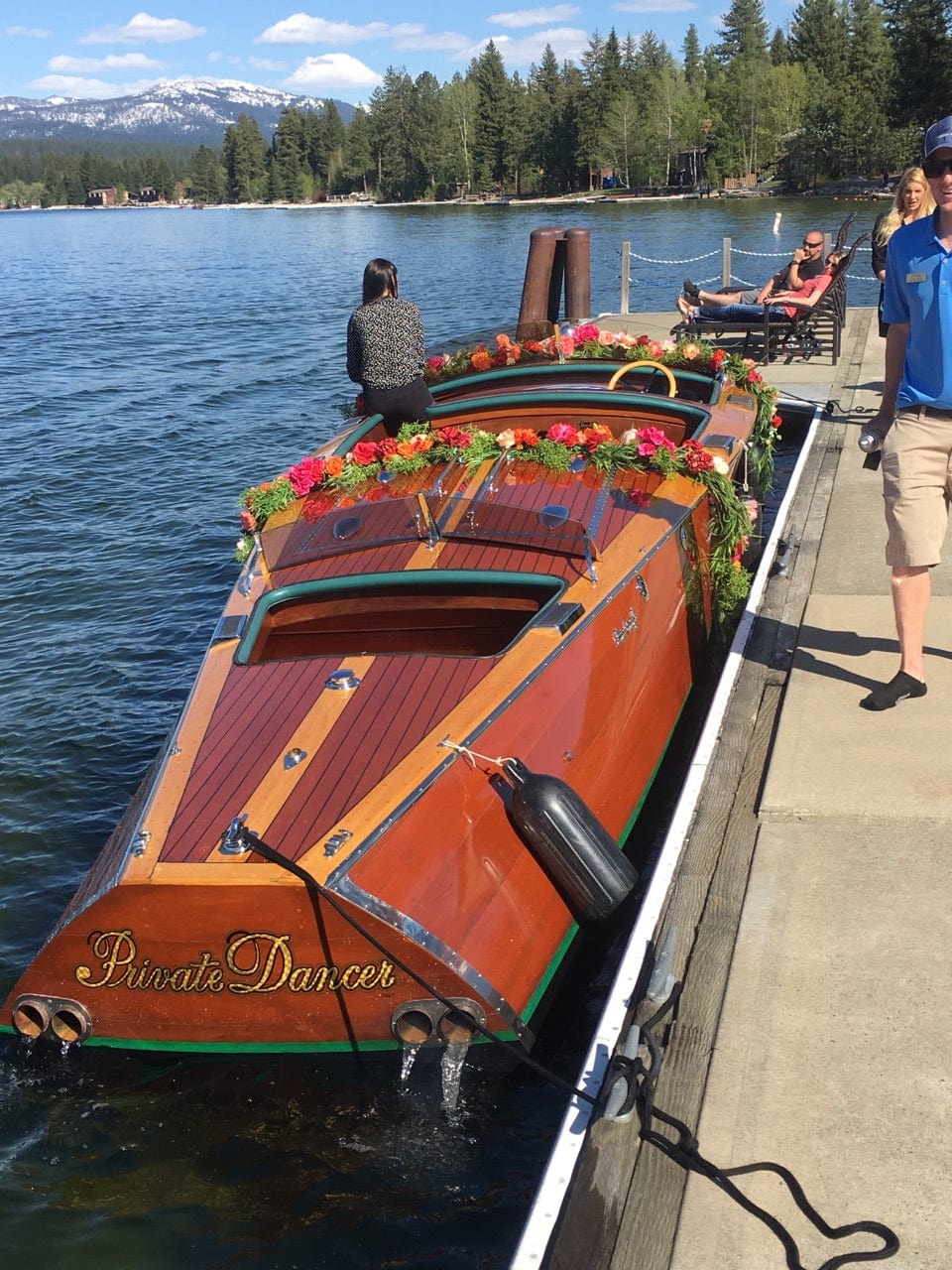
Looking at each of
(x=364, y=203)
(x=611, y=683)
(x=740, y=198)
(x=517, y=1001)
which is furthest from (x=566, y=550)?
(x=364, y=203)

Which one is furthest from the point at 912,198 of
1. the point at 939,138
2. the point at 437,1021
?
the point at 437,1021

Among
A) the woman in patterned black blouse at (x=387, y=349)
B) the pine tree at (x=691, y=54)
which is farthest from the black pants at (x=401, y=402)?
the pine tree at (x=691, y=54)

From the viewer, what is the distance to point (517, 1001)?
3.74m

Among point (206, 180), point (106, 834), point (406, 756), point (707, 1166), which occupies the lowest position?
point (106, 834)

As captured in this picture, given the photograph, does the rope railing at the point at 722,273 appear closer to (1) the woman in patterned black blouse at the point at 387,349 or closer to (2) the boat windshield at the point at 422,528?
(1) the woman in patterned black blouse at the point at 387,349

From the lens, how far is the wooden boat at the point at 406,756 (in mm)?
3555

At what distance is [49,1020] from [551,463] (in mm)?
3580

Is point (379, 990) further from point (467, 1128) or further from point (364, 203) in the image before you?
point (364, 203)

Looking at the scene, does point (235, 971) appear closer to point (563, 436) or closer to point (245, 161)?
point (563, 436)

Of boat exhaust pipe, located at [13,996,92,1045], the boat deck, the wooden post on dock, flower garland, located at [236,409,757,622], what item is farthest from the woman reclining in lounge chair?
boat exhaust pipe, located at [13,996,92,1045]

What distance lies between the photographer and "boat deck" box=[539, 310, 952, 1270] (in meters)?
2.70

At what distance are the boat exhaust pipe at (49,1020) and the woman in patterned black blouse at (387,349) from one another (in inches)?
165

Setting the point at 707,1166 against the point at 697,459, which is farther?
the point at 697,459

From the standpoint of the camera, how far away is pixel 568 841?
382cm
